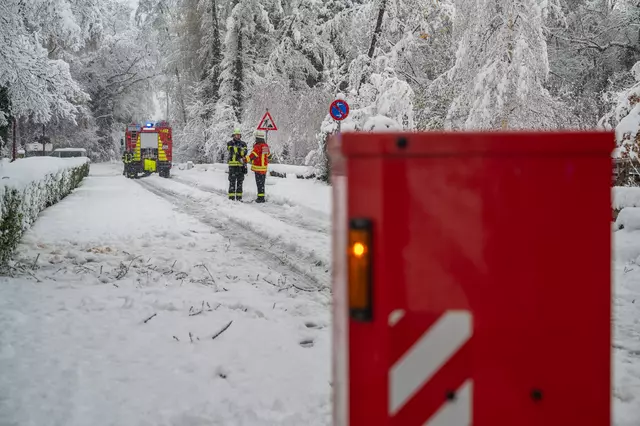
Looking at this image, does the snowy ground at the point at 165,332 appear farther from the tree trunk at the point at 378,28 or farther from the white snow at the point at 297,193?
the tree trunk at the point at 378,28

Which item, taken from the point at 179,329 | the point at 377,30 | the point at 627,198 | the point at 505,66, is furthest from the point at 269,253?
the point at 377,30

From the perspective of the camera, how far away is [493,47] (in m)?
17.0

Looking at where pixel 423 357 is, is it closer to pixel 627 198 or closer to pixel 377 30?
pixel 627 198

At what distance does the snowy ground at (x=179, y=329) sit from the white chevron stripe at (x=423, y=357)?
70.8 inches

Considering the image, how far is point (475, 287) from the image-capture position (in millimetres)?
1489

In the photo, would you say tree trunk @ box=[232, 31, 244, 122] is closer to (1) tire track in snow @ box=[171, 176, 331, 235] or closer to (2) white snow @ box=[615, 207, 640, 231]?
(1) tire track in snow @ box=[171, 176, 331, 235]

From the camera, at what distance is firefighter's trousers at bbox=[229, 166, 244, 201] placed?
15.3m

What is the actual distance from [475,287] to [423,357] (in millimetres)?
233

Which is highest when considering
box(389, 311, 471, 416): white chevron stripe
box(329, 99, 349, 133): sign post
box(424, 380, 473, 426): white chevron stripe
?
box(329, 99, 349, 133): sign post

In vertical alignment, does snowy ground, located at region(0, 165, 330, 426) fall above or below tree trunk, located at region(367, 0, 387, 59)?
below

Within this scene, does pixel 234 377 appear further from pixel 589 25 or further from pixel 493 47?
pixel 589 25

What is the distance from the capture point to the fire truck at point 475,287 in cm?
148

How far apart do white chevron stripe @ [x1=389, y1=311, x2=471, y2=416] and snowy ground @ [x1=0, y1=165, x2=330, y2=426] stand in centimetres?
180

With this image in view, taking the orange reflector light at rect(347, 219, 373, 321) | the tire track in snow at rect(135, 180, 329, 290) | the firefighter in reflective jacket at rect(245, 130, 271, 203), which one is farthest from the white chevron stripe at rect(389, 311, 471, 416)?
the firefighter in reflective jacket at rect(245, 130, 271, 203)
